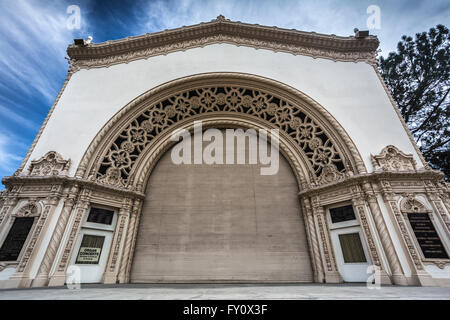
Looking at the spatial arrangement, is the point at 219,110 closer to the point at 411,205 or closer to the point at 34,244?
the point at 411,205

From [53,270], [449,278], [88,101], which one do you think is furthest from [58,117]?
[449,278]

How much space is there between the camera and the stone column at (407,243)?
502 cm

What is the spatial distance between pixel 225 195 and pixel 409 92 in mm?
10911

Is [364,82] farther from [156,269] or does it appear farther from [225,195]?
[156,269]

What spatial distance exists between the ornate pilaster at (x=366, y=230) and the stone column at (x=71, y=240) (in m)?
8.94

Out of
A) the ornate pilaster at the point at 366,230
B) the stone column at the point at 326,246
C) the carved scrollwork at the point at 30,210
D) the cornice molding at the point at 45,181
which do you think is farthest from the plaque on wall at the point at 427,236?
the carved scrollwork at the point at 30,210

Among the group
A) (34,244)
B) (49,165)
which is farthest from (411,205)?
(49,165)

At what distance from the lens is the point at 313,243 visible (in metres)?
6.75

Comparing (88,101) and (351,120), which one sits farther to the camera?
(88,101)

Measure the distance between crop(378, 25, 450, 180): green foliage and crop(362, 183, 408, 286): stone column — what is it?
6671 mm

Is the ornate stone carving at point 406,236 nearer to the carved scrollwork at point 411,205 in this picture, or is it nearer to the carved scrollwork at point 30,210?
the carved scrollwork at point 411,205

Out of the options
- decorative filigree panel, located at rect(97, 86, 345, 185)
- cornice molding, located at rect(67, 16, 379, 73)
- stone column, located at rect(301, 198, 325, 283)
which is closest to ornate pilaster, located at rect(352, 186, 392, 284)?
decorative filigree panel, located at rect(97, 86, 345, 185)
